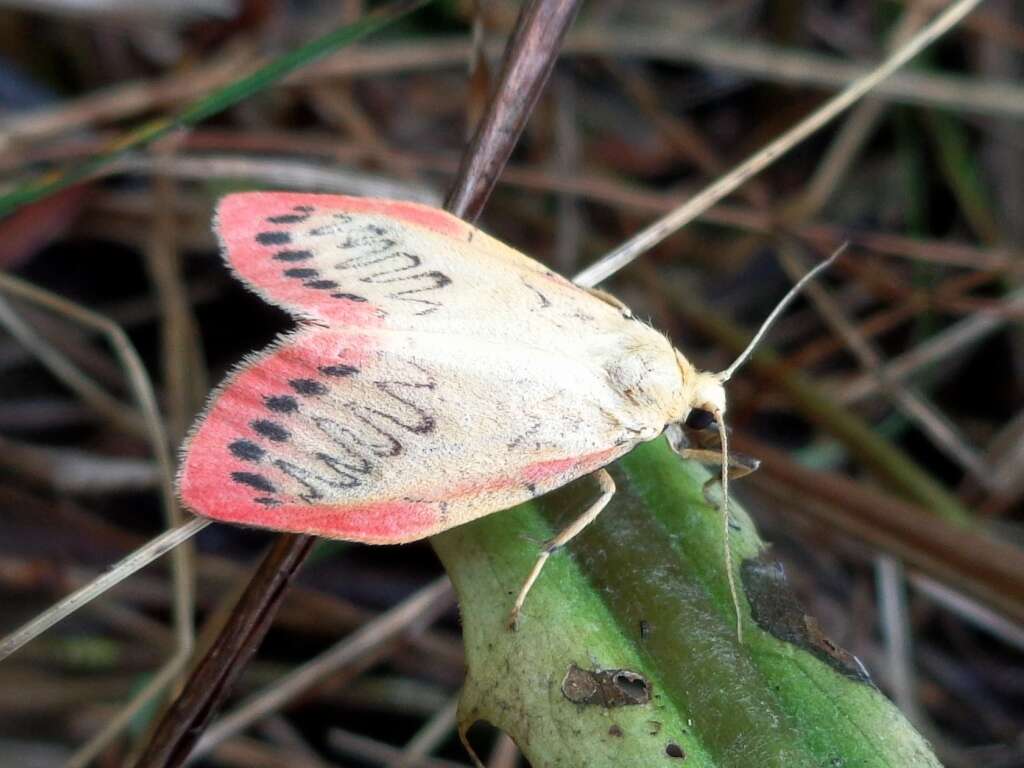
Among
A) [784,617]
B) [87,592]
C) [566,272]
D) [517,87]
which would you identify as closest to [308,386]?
[87,592]

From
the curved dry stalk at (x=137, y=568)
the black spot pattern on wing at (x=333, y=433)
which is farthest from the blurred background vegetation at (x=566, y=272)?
the black spot pattern on wing at (x=333, y=433)

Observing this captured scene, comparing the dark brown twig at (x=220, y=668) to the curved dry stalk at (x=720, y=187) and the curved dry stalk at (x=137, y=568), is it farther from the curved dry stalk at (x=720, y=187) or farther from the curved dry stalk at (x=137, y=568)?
the curved dry stalk at (x=720, y=187)

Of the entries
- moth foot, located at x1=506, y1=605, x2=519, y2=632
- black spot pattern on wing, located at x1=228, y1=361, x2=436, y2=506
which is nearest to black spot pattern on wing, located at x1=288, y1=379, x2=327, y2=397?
black spot pattern on wing, located at x1=228, y1=361, x2=436, y2=506

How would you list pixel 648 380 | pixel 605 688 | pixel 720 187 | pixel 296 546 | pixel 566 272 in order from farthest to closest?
pixel 566 272, pixel 720 187, pixel 648 380, pixel 296 546, pixel 605 688

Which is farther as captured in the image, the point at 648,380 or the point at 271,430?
the point at 648,380

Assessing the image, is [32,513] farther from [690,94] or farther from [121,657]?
[690,94]

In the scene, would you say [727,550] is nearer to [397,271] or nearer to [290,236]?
[397,271]
